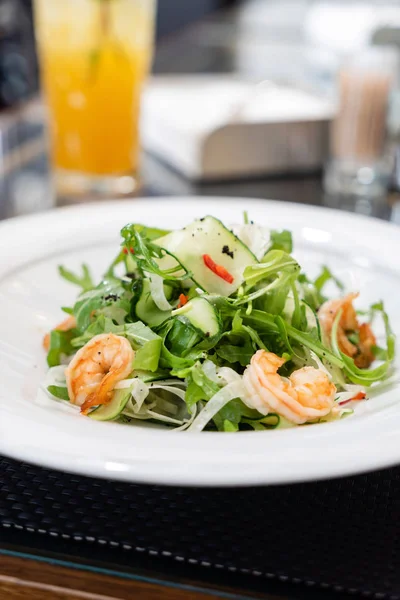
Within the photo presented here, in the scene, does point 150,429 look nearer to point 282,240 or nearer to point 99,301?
point 99,301

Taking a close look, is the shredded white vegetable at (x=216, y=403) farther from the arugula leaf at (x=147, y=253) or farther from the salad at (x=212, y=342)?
the arugula leaf at (x=147, y=253)

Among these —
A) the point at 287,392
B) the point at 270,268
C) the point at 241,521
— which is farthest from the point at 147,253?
the point at 241,521

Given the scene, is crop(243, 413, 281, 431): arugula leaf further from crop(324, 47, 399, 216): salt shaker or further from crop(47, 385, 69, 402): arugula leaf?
crop(324, 47, 399, 216): salt shaker

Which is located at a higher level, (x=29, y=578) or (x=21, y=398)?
(x=21, y=398)

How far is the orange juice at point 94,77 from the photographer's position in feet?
6.70

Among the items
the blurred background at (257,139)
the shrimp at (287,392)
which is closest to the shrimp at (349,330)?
the shrimp at (287,392)

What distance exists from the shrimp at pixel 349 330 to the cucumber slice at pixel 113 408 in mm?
358

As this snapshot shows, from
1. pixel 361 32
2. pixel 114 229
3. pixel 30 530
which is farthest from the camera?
pixel 361 32

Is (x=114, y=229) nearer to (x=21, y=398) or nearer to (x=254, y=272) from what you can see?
(x=254, y=272)

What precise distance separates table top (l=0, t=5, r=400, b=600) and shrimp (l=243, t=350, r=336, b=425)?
0.22 meters

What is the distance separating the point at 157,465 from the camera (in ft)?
2.33

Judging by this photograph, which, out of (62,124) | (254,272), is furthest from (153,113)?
(254,272)

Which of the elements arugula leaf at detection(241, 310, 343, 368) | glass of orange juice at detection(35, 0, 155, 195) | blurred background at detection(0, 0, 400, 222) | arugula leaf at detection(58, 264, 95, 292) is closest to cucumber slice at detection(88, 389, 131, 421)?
arugula leaf at detection(241, 310, 343, 368)

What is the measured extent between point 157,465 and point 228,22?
5994mm
